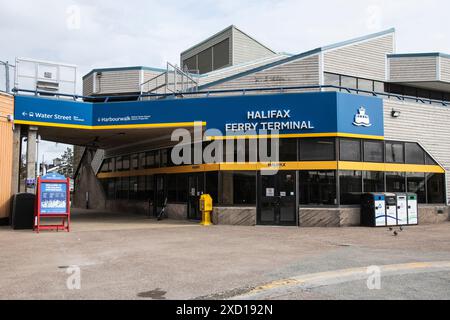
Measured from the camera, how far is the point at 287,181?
18.3m

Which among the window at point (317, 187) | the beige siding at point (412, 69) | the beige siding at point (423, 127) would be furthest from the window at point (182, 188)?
the beige siding at point (412, 69)

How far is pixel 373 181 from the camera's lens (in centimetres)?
1898

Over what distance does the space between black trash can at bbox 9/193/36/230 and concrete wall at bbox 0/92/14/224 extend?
4.82 ft

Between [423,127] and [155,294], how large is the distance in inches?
689

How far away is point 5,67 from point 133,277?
14202 millimetres

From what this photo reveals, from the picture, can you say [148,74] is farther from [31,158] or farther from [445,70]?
[445,70]

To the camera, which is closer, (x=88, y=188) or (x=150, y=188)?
(x=150, y=188)

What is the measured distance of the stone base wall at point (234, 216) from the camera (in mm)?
18438

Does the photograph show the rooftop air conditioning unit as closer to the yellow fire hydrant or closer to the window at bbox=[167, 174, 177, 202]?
the window at bbox=[167, 174, 177, 202]

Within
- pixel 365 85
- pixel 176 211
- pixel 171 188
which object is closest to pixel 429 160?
pixel 365 85

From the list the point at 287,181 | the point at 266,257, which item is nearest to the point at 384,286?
the point at 266,257

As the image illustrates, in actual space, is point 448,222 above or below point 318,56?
below

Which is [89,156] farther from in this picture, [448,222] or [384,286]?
[384,286]

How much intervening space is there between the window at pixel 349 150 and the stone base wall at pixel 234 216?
424 cm
